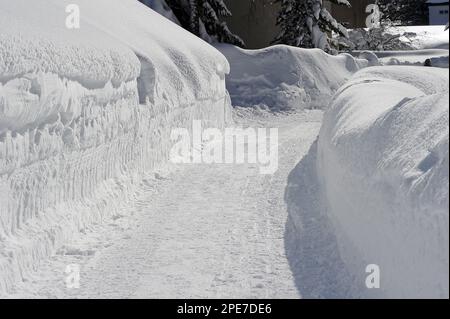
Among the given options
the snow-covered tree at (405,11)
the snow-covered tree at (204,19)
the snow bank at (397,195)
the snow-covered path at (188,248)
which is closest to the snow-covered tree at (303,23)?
the snow-covered tree at (204,19)

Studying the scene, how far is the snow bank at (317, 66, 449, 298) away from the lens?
10.4 feet

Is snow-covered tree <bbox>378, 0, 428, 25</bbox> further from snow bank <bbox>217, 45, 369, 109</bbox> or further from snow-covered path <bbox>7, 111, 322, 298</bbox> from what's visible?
snow-covered path <bbox>7, 111, 322, 298</bbox>

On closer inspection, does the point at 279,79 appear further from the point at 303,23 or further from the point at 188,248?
the point at 188,248

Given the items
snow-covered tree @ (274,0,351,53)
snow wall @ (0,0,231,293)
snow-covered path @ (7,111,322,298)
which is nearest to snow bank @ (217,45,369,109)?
snow-covered tree @ (274,0,351,53)

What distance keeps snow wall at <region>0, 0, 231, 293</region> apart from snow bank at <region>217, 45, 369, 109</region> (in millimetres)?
7308

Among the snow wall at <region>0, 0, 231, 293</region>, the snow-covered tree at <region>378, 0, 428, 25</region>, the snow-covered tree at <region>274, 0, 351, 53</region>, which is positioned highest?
the snow wall at <region>0, 0, 231, 293</region>

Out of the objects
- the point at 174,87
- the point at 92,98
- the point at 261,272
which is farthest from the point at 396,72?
the point at 261,272

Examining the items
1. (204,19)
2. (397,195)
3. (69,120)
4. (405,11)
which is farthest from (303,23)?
(397,195)

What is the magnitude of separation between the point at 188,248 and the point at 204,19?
16.3m

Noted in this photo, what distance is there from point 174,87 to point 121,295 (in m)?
6.24

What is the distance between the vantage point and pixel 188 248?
215 inches

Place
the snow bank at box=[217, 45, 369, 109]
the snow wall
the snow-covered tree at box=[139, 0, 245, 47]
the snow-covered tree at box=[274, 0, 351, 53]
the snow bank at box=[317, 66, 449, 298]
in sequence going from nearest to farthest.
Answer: the snow bank at box=[317, 66, 449, 298], the snow wall, the snow bank at box=[217, 45, 369, 109], the snow-covered tree at box=[139, 0, 245, 47], the snow-covered tree at box=[274, 0, 351, 53]

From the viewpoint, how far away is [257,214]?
262 inches
